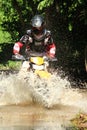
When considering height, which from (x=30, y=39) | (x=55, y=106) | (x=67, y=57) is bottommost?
(x=67, y=57)

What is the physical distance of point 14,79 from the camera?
11.5m

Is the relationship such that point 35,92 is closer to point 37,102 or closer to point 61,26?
point 37,102

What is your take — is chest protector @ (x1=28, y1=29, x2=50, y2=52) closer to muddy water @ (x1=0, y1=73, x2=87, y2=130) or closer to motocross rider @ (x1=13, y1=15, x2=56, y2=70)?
motocross rider @ (x1=13, y1=15, x2=56, y2=70)

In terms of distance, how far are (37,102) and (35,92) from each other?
224mm

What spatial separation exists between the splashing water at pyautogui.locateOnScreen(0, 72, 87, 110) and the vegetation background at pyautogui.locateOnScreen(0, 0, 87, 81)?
7.65ft

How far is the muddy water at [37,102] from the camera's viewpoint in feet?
28.8

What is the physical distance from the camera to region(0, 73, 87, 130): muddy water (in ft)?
28.8

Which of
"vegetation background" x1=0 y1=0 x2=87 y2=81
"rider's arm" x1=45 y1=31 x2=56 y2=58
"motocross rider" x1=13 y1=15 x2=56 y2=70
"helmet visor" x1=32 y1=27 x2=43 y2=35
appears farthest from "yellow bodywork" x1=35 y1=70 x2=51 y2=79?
"vegetation background" x1=0 y1=0 x2=87 y2=81

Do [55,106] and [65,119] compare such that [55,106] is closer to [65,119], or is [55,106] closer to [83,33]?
[65,119]

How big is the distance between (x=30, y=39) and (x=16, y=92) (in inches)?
55.7

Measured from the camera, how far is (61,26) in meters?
17.4

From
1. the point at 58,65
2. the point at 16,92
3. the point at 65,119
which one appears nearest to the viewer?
the point at 65,119

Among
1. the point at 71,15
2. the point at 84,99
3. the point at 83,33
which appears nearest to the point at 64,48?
the point at 83,33

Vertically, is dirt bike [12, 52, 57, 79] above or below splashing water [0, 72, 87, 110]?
above
